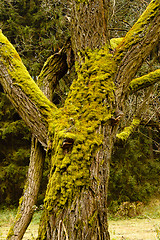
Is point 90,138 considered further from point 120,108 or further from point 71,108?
point 120,108

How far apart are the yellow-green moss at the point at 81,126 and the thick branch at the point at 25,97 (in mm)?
141

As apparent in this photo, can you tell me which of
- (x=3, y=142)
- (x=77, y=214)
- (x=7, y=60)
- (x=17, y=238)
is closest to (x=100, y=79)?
(x=7, y=60)

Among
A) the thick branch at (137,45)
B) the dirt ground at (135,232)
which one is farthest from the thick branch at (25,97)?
the dirt ground at (135,232)

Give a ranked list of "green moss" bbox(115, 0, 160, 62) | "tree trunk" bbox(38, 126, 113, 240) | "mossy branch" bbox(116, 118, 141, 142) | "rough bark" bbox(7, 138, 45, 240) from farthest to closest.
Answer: "mossy branch" bbox(116, 118, 141, 142) < "rough bark" bbox(7, 138, 45, 240) < "green moss" bbox(115, 0, 160, 62) < "tree trunk" bbox(38, 126, 113, 240)

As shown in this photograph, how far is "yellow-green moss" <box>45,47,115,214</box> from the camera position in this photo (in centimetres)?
155

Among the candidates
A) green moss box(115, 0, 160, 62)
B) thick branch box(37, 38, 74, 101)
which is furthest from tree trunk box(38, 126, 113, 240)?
thick branch box(37, 38, 74, 101)

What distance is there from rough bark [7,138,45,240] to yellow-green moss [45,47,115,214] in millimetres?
489

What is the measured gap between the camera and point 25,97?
1.95 metres

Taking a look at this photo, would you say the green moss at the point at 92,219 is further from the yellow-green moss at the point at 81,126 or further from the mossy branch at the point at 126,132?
the mossy branch at the point at 126,132

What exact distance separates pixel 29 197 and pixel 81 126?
1.00m

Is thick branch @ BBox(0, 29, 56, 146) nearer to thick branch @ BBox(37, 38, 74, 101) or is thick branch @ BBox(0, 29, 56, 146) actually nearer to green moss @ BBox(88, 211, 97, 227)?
thick branch @ BBox(37, 38, 74, 101)

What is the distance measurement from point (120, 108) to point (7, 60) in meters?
1.22

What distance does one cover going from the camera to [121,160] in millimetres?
10758

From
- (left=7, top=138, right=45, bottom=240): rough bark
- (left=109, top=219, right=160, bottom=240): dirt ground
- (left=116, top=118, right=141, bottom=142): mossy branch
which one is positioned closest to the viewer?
(left=7, top=138, right=45, bottom=240): rough bark
